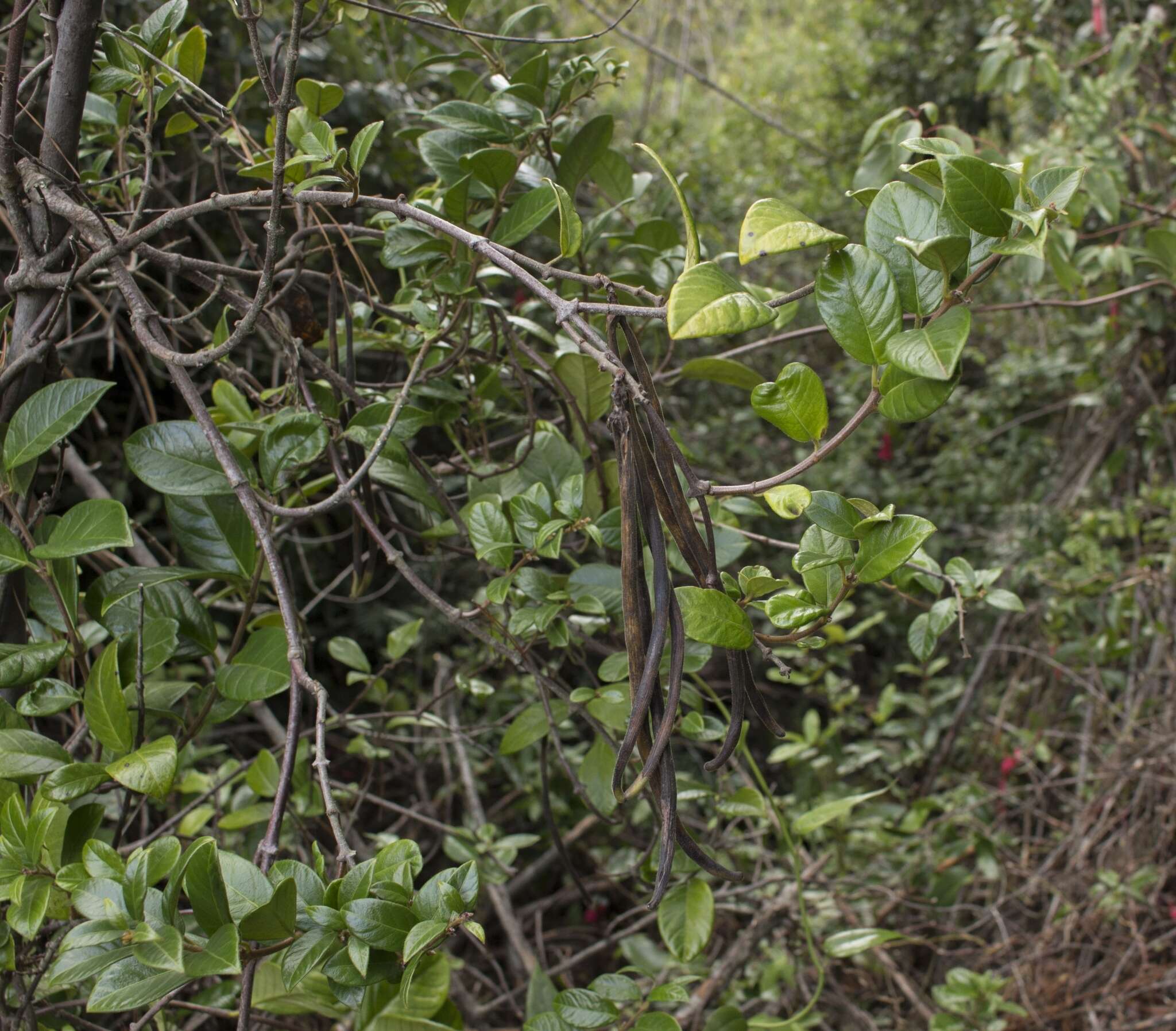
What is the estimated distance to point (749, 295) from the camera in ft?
1.38

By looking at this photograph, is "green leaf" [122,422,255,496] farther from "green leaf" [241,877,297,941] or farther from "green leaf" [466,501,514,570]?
"green leaf" [241,877,297,941]

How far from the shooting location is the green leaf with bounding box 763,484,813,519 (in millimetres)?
511

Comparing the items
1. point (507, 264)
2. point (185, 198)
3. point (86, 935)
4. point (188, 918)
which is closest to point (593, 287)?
point (507, 264)

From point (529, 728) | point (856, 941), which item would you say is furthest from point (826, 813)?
point (529, 728)

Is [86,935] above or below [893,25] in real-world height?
below

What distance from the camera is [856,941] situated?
98 cm

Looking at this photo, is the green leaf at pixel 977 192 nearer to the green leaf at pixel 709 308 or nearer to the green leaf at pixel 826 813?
the green leaf at pixel 709 308

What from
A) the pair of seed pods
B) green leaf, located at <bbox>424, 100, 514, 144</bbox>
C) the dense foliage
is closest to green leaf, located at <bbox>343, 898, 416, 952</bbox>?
the dense foliage

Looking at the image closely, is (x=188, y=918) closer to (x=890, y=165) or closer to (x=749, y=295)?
(x=749, y=295)

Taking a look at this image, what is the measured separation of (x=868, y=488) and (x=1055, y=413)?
59 cm

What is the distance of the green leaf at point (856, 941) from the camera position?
938 mm

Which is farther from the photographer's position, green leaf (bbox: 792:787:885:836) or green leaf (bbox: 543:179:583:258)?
green leaf (bbox: 792:787:885:836)

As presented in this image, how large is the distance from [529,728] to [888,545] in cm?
45

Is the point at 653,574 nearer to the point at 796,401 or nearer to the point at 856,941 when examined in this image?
the point at 796,401
